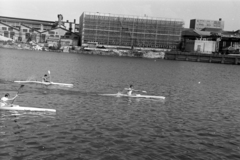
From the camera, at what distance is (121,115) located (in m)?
26.6

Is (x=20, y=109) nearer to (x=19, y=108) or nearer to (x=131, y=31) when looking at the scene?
(x=19, y=108)

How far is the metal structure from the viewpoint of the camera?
18700 centimetres

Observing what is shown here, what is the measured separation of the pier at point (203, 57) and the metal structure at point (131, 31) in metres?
11.7

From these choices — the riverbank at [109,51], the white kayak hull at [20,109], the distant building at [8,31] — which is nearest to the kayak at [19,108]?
the white kayak hull at [20,109]

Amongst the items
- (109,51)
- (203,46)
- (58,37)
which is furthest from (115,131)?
(203,46)

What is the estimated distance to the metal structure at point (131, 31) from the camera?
18700 cm

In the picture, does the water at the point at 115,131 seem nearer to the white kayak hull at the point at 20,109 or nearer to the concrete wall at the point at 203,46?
the white kayak hull at the point at 20,109

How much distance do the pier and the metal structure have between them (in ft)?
38.4

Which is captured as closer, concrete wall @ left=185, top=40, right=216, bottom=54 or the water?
the water

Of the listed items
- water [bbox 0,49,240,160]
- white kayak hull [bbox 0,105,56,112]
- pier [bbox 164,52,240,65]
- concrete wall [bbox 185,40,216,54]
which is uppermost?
concrete wall [bbox 185,40,216,54]

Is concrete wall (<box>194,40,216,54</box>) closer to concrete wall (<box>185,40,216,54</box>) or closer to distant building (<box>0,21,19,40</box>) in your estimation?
concrete wall (<box>185,40,216,54</box>)

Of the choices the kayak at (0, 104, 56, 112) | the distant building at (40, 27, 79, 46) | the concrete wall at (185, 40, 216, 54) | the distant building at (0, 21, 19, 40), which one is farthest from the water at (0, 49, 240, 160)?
the distant building at (0, 21, 19, 40)

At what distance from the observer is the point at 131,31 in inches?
7407

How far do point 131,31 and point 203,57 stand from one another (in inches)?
2030
